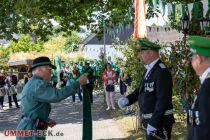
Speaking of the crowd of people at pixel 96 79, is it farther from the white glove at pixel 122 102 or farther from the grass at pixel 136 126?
the white glove at pixel 122 102

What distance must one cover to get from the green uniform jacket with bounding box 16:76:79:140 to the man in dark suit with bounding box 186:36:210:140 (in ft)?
6.28

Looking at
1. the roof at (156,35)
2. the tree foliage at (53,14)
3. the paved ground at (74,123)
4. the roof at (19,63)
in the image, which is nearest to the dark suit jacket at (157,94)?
the roof at (156,35)

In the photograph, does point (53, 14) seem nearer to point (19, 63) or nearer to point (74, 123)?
point (74, 123)

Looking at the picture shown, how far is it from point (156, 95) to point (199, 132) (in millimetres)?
1988

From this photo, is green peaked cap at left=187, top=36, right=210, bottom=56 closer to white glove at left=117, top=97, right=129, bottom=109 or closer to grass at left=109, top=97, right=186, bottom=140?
white glove at left=117, top=97, right=129, bottom=109

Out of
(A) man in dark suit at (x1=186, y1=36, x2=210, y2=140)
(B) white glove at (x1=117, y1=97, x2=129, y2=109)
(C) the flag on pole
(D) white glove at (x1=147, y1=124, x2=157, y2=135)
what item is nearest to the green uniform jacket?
(B) white glove at (x1=117, y1=97, x2=129, y2=109)

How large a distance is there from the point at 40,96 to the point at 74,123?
28.2 feet

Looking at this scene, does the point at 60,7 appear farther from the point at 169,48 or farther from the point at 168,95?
the point at 168,95

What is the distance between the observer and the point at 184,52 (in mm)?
8891

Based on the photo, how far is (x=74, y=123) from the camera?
13773 millimetres

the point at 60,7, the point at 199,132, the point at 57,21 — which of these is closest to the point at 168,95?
the point at 199,132

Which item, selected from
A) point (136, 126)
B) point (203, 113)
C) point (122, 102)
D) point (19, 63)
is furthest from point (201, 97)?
point (19, 63)

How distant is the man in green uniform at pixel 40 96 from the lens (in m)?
5.25

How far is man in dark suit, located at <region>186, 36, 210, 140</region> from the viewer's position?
10.9 ft
